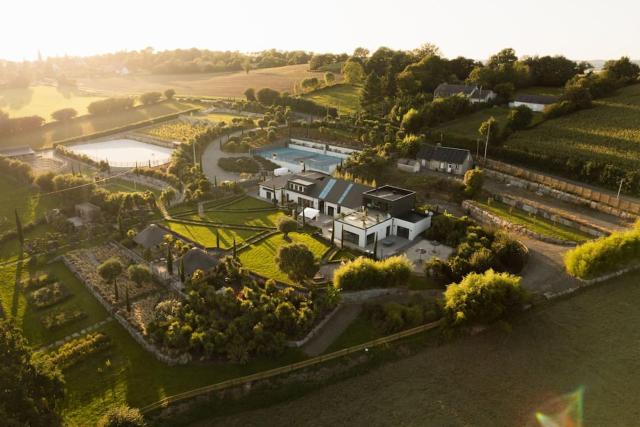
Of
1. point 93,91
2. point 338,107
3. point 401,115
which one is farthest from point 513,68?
point 93,91

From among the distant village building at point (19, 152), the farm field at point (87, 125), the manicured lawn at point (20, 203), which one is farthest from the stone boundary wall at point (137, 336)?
the farm field at point (87, 125)

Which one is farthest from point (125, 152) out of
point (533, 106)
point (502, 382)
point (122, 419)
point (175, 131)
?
point (502, 382)

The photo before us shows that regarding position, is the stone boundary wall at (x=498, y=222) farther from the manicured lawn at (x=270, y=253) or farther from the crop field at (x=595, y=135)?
the manicured lawn at (x=270, y=253)

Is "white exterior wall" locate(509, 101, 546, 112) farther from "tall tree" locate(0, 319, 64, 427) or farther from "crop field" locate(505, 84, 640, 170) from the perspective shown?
"tall tree" locate(0, 319, 64, 427)

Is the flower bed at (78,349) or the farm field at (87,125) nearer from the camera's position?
the flower bed at (78,349)

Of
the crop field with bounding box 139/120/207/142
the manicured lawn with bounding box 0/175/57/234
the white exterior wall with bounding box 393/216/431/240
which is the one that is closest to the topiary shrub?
the white exterior wall with bounding box 393/216/431/240

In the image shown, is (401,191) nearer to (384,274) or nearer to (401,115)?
(384,274)
